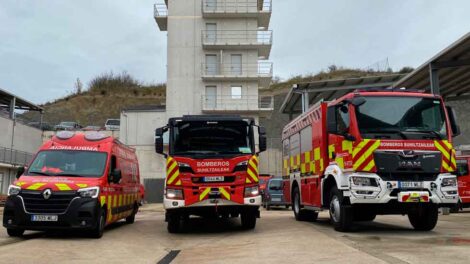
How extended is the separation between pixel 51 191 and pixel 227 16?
127 ft

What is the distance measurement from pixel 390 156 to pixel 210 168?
4.20 m

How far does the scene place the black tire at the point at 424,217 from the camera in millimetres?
11724

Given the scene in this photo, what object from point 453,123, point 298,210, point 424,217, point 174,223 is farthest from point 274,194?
point 453,123

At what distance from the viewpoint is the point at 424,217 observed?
12.2 meters

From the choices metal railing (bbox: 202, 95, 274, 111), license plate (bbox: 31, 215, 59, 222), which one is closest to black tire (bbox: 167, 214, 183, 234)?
license plate (bbox: 31, 215, 59, 222)

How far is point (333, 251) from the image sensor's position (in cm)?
844

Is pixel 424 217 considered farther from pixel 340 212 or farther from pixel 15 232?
pixel 15 232

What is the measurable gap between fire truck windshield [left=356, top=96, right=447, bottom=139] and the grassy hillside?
70.5 m

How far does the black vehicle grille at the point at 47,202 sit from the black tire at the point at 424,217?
811cm

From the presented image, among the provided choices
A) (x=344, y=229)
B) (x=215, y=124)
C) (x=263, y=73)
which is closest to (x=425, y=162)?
(x=344, y=229)

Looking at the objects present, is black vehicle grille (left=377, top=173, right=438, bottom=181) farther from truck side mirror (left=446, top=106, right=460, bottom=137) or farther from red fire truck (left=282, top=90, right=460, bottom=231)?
truck side mirror (left=446, top=106, right=460, bottom=137)

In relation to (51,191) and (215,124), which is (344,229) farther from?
(51,191)

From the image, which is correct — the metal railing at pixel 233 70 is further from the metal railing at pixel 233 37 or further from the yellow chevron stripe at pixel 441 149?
the yellow chevron stripe at pixel 441 149

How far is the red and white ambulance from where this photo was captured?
10984 millimetres
